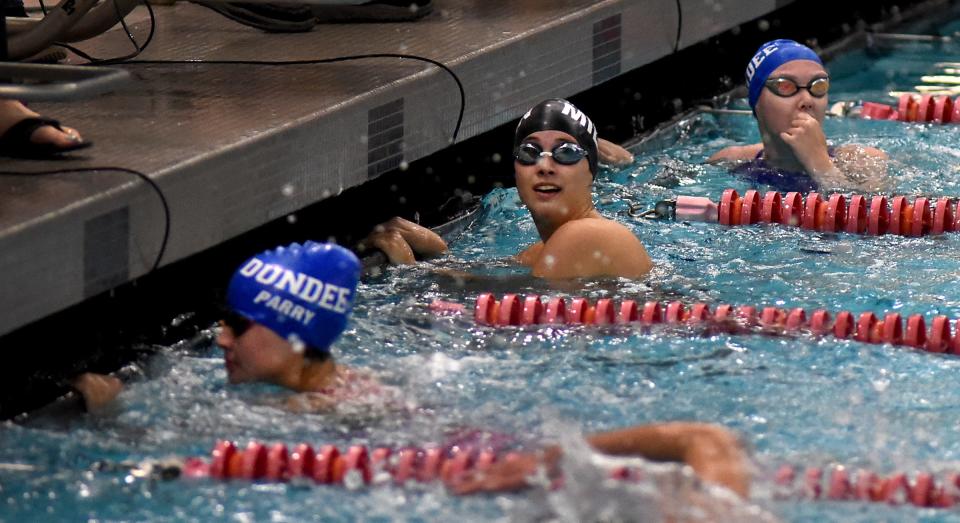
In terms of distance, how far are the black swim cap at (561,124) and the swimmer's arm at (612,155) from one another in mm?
1347

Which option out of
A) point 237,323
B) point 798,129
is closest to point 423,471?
point 237,323

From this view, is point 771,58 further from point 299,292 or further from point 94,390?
point 94,390

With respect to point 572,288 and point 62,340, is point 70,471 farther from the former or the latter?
point 572,288

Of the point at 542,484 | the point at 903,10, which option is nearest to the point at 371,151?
the point at 542,484

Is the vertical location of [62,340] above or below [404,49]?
below

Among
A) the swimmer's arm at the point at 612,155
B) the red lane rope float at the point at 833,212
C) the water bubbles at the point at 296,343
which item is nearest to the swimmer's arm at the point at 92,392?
the water bubbles at the point at 296,343

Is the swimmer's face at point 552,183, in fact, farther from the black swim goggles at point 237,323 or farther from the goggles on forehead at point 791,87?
the goggles on forehead at point 791,87

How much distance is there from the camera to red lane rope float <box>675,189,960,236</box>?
4934mm

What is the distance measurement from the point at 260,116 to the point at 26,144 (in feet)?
2.33

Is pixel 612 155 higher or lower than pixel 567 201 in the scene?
lower

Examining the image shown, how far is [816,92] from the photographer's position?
531cm

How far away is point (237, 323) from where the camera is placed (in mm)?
3371

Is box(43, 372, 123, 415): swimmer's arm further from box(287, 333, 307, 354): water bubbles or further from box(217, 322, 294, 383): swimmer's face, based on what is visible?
box(287, 333, 307, 354): water bubbles

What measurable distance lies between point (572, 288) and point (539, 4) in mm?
2176
